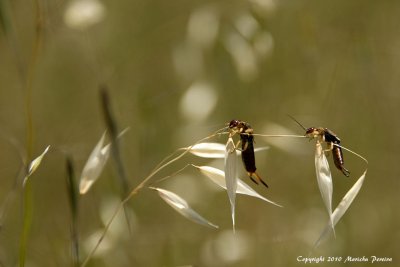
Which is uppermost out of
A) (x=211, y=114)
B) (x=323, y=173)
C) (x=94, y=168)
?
(x=323, y=173)

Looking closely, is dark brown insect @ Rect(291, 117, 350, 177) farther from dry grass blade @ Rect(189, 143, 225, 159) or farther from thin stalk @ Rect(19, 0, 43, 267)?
thin stalk @ Rect(19, 0, 43, 267)

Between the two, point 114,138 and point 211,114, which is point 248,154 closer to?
point 114,138

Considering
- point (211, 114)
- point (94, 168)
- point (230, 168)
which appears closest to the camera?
point (230, 168)

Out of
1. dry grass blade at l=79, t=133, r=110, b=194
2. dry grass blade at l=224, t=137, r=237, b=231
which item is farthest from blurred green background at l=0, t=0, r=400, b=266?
dry grass blade at l=224, t=137, r=237, b=231

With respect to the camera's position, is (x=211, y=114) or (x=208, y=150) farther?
(x=211, y=114)

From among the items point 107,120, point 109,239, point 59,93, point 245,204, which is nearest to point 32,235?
point 109,239

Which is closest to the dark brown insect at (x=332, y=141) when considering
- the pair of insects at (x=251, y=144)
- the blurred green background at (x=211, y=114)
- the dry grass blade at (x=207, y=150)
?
the pair of insects at (x=251, y=144)

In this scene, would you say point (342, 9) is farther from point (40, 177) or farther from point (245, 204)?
point (40, 177)

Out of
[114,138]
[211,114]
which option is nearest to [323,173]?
[114,138]
